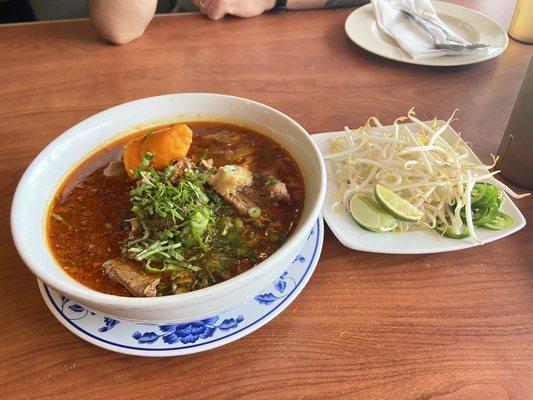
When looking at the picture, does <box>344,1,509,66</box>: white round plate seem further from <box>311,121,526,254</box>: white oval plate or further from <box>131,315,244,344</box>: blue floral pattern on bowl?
<box>131,315,244,344</box>: blue floral pattern on bowl

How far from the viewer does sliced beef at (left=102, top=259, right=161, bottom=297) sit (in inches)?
36.9

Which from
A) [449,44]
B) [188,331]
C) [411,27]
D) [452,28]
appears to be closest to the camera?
[188,331]

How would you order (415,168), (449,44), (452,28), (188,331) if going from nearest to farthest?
(188,331), (415,168), (449,44), (452,28)

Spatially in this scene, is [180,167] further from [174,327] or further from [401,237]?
[401,237]

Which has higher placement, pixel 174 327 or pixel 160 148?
pixel 160 148

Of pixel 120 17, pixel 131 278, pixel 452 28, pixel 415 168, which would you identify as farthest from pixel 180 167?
pixel 452 28

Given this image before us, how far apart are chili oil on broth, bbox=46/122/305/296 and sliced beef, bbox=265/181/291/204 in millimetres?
16

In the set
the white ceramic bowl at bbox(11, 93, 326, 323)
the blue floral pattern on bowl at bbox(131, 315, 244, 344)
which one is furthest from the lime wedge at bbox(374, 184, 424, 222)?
the blue floral pattern on bowl at bbox(131, 315, 244, 344)

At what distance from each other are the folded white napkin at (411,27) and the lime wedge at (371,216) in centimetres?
97

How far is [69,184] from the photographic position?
4.03 ft

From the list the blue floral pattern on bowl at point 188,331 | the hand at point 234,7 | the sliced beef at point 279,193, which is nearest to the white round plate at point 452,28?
the hand at point 234,7

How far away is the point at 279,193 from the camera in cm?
115

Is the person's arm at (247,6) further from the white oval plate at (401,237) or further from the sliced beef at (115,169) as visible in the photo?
the white oval plate at (401,237)

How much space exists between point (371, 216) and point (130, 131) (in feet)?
2.36
